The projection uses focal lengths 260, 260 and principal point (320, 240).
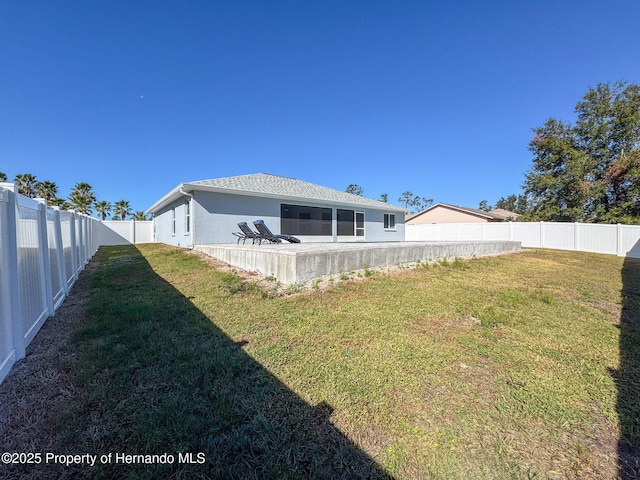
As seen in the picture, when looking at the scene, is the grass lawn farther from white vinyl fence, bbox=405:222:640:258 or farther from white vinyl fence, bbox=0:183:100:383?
white vinyl fence, bbox=405:222:640:258

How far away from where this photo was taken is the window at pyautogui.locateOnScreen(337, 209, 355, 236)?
15315 millimetres

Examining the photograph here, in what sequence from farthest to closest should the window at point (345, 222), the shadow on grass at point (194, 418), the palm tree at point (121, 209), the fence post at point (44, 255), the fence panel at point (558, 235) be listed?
the palm tree at point (121, 209) → the fence panel at point (558, 235) → the window at point (345, 222) → the fence post at point (44, 255) → the shadow on grass at point (194, 418)

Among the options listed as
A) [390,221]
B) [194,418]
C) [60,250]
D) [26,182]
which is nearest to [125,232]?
[26,182]

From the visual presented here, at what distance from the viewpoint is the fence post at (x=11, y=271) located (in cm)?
239

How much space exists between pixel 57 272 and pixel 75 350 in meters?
2.72

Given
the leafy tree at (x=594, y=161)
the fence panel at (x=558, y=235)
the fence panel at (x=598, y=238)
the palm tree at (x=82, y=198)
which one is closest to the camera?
the fence panel at (x=598, y=238)

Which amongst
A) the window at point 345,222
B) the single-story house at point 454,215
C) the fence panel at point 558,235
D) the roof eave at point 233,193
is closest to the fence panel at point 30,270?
the roof eave at point 233,193

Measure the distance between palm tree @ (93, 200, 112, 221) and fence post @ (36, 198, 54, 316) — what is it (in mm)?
39488

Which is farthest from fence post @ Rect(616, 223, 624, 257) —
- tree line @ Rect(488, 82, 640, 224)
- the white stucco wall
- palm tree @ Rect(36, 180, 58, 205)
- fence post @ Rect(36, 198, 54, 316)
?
palm tree @ Rect(36, 180, 58, 205)

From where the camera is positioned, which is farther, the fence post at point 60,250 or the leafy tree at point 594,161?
the leafy tree at point 594,161

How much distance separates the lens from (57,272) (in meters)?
4.66

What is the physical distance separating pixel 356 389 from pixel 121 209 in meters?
43.9

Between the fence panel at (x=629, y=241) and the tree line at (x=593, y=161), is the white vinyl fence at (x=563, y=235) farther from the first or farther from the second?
the tree line at (x=593, y=161)

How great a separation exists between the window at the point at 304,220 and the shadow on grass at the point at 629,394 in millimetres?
11299
